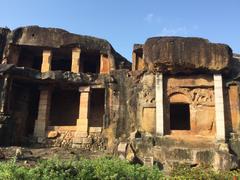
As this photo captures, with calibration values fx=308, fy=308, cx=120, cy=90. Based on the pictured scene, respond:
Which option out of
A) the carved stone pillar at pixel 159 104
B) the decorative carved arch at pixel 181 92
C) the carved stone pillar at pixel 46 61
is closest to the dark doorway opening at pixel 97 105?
the carved stone pillar at pixel 46 61

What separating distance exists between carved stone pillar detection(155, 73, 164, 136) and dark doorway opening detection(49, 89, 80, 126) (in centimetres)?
609

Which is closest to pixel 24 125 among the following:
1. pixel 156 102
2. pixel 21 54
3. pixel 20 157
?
pixel 21 54

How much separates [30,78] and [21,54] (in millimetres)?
2807

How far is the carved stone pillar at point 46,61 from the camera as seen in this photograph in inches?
652

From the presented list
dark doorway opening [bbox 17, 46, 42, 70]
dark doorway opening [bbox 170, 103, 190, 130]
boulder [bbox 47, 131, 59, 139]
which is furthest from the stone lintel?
dark doorway opening [bbox 170, 103, 190, 130]

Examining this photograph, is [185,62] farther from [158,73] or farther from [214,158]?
[214,158]

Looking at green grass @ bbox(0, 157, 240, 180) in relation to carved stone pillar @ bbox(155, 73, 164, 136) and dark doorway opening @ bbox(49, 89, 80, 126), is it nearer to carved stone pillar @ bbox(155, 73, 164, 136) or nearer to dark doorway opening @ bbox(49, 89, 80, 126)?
carved stone pillar @ bbox(155, 73, 164, 136)

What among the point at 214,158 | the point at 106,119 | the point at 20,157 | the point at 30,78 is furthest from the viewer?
the point at 30,78

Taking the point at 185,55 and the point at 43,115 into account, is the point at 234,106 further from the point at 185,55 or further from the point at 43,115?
the point at 43,115

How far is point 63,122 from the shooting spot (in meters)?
18.0

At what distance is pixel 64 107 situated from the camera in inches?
720

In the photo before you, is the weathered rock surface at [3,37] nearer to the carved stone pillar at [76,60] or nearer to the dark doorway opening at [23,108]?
the dark doorway opening at [23,108]

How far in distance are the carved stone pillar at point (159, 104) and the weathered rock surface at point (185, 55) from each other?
0.47m

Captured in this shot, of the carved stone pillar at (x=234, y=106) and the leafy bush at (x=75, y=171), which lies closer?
the leafy bush at (x=75, y=171)
